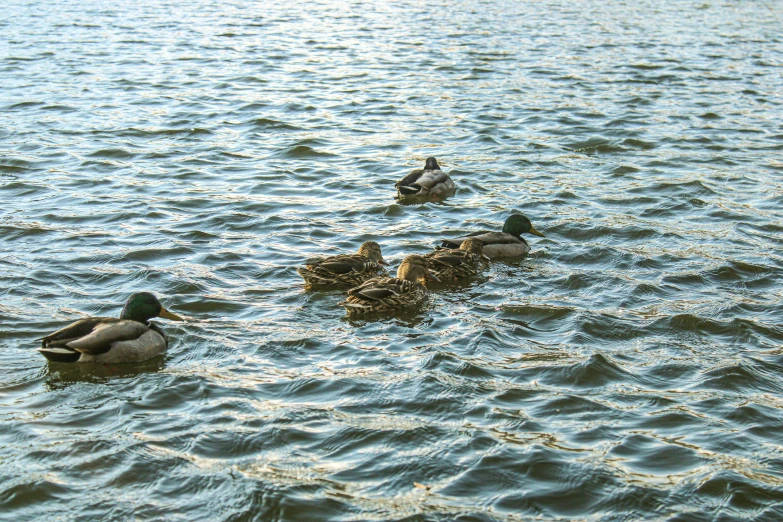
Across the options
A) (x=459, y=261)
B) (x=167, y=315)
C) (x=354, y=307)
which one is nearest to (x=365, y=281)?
(x=354, y=307)

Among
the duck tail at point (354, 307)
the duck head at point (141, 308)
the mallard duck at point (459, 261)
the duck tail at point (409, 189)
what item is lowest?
the duck tail at point (409, 189)

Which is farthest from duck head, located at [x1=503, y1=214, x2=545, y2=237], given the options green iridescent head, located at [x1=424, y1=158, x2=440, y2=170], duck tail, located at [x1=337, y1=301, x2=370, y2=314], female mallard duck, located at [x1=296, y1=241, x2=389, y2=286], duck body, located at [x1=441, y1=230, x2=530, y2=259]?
duck tail, located at [x1=337, y1=301, x2=370, y2=314]

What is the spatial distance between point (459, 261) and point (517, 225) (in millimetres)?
1570

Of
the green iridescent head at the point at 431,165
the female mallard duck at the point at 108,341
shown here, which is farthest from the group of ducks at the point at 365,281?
the green iridescent head at the point at 431,165

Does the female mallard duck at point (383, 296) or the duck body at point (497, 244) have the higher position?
the female mallard duck at point (383, 296)

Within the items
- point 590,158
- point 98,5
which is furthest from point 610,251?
point 98,5

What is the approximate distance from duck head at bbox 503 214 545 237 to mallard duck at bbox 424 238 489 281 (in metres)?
0.79

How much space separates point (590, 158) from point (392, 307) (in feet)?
25.5

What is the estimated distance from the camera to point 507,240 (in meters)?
12.4

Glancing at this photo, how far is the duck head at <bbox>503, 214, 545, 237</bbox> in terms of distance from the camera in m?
12.8

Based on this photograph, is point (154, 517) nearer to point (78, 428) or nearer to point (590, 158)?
point (78, 428)

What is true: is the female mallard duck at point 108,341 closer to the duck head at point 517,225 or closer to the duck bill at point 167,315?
the duck bill at point 167,315

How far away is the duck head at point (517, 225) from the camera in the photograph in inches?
503

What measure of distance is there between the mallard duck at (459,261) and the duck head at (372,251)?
20.9 inches
